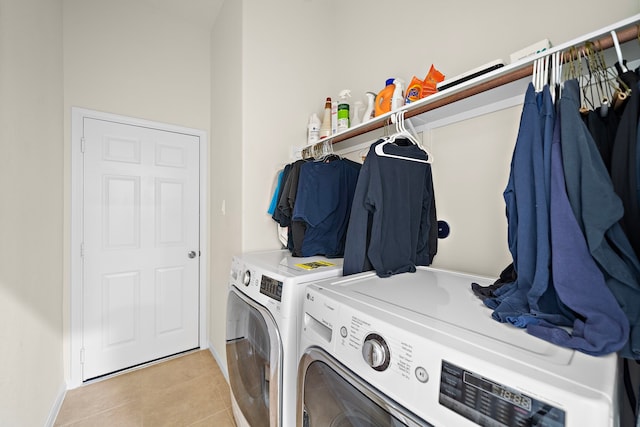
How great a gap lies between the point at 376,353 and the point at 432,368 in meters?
0.13

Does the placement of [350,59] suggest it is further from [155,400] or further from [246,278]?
[155,400]

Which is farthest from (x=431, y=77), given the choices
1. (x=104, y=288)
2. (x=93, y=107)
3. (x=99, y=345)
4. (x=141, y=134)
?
(x=99, y=345)

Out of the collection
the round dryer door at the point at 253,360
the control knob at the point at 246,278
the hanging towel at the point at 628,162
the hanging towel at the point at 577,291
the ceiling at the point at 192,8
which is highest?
the ceiling at the point at 192,8

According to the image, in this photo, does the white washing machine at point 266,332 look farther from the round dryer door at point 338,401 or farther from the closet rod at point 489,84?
the closet rod at point 489,84

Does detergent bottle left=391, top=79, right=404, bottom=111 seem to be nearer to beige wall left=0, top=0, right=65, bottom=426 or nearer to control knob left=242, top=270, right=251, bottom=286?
control knob left=242, top=270, right=251, bottom=286

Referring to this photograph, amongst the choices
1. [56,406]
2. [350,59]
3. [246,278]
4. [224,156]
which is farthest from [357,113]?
[56,406]

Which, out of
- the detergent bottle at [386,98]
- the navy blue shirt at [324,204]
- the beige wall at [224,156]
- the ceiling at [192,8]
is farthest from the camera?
the ceiling at [192,8]

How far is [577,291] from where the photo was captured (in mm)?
584

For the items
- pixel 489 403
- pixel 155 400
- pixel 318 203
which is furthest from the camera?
pixel 155 400

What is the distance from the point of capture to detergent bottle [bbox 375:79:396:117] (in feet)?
4.56

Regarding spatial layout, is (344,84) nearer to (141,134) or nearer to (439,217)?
Answer: (439,217)

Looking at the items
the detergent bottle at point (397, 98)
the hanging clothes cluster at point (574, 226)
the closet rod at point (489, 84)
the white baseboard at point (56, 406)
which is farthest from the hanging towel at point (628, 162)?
the white baseboard at point (56, 406)

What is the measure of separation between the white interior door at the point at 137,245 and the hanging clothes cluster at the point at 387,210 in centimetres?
188

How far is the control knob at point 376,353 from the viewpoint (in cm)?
61
